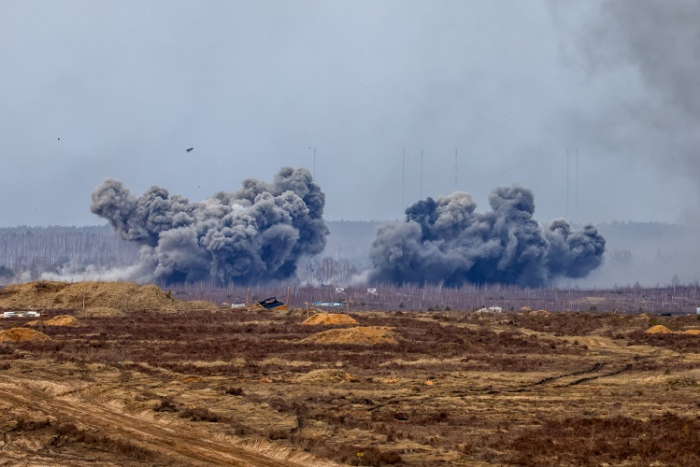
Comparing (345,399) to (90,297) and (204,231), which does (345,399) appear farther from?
(204,231)

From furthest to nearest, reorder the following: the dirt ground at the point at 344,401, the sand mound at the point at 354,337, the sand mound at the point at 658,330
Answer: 1. the sand mound at the point at 658,330
2. the sand mound at the point at 354,337
3. the dirt ground at the point at 344,401

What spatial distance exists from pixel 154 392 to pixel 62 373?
31.0ft

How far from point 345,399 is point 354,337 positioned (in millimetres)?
31013

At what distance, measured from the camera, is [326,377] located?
48438mm

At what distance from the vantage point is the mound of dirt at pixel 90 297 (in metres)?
132

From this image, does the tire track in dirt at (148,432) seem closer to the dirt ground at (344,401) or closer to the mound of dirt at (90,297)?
the dirt ground at (344,401)

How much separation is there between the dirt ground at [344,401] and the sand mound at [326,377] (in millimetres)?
136

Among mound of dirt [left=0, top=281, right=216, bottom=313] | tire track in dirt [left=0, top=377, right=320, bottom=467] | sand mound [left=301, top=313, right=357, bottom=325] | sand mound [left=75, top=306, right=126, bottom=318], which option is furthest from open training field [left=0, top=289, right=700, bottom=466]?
mound of dirt [left=0, top=281, right=216, bottom=313]

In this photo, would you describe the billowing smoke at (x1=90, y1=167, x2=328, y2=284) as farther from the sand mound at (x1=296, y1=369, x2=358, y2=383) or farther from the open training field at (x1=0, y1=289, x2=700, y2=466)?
the sand mound at (x1=296, y1=369, x2=358, y2=383)

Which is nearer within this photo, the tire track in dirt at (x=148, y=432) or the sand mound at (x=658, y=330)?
the tire track in dirt at (x=148, y=432)

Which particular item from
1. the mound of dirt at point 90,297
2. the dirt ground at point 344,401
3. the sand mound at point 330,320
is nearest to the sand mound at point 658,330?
the dirt ground at point 344,401

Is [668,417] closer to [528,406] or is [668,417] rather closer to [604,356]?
[528,406]

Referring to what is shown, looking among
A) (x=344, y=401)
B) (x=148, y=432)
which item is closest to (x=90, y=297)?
(x=344, y=401)

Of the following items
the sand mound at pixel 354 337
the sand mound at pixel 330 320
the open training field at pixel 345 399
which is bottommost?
the open training field at pixel 345 399
